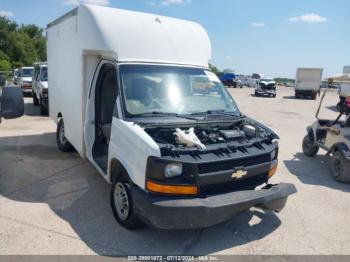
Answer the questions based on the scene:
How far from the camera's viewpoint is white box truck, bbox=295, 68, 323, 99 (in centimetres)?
3119

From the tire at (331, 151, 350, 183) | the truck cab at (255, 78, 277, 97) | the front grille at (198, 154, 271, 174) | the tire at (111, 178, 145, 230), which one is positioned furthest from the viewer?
the truck cab at (255, 78, 277, 97)

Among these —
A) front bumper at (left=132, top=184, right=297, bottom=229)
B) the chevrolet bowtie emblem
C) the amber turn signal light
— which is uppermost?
the chevrolet bowtie emblem

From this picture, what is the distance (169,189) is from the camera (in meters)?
3.49

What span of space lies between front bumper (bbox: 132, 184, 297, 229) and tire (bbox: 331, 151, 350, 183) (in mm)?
3567

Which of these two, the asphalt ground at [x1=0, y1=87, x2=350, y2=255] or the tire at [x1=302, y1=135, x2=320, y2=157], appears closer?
the asphalt ground at [x1=0, y1=87, x2=350, y2=255]

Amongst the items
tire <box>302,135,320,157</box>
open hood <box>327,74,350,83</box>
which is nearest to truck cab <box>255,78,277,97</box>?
tire <box>302,135,320,157</box>

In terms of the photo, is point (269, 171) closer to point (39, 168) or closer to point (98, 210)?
point (98, 210)

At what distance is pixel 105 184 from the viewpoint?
564 centimetres

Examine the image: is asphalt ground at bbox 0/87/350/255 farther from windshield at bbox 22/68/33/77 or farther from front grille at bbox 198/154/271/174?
windshield at bbox 22/68/33/77

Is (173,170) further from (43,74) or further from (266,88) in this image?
(266,88)

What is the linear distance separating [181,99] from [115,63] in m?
1.09

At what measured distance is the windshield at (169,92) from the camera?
4.41m

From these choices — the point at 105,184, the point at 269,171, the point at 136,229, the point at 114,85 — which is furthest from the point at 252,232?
the point at 114,85

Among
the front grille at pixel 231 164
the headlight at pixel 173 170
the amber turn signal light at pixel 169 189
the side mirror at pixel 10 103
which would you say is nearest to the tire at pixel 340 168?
the front grille at pixel 231 164
